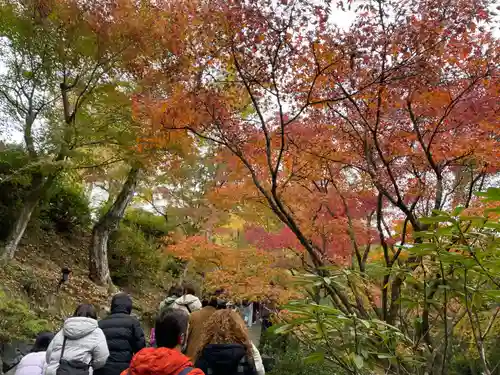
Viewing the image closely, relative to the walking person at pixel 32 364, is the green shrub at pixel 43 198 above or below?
above

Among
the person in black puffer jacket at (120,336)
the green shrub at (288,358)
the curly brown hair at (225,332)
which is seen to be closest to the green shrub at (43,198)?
the person in black puffer jacket at (120,336)

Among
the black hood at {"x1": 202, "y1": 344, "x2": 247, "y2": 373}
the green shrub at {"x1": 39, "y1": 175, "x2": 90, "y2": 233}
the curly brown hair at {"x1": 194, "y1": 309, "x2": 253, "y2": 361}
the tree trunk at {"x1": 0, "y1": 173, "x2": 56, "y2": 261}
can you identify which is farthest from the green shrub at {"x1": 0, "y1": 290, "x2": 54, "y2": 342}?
the green shrub at {"x1": 39, "y1": 175, "x2": 90, "y2": 233}

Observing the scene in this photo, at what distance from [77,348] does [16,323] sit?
4289 millimetres

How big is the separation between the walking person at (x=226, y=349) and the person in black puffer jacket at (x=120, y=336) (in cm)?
78

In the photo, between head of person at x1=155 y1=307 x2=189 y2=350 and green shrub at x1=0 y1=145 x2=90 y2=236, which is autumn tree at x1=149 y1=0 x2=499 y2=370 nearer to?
head of person at x1=155 y1=307 x2=189 y2=350

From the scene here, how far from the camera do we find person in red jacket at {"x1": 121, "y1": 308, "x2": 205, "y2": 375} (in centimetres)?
215

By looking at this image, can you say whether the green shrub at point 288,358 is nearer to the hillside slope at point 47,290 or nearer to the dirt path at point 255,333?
the dirt path at point 255,333

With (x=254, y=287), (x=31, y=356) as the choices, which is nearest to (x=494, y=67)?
(x=254, y=287)

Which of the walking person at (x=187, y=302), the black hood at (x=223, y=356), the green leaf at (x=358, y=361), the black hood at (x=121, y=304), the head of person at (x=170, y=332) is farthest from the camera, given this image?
the walking person at (x=187, y=302)

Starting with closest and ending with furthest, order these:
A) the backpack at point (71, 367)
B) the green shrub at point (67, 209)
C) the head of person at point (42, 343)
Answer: the backpack at point (71, 367)
the head of person at point (42, 343)
the green shrub at point (67, 209)

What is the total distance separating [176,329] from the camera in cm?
235

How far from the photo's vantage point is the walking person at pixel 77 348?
3416 millimetres

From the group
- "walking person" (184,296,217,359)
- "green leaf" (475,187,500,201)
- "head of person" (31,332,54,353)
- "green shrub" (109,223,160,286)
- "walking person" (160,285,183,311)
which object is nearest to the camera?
"green leaf" (475,187,500,201)

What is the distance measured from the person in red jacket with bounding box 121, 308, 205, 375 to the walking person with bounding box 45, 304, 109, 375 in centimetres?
146
